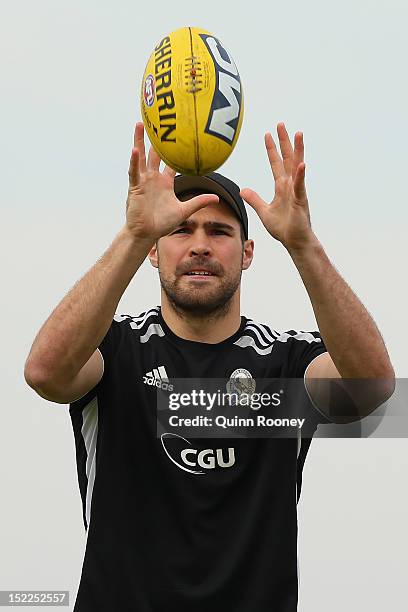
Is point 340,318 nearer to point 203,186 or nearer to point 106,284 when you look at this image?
point 106,284

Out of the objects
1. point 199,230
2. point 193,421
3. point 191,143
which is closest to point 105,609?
point 193,421

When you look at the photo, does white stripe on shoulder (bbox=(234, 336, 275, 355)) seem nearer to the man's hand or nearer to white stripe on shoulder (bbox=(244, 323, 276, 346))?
white stripe on shoulder (bbox=(244, 323, 276, 346))

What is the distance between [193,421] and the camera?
5105 millimetres

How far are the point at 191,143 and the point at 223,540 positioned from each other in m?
2.04

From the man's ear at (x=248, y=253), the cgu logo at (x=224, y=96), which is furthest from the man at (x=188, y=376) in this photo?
the cgu logo at (x=224, y=96)

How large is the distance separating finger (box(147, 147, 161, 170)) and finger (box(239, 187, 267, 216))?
0.46m

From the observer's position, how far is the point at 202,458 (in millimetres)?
4918

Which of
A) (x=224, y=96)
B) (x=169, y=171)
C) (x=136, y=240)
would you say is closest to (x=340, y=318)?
(x=136, y=240)

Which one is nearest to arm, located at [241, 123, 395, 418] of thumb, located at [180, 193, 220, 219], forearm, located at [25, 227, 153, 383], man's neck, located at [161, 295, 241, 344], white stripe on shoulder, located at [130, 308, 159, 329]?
thumb, located at [180, 193, 220, 219]

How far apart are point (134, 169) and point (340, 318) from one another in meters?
1.21

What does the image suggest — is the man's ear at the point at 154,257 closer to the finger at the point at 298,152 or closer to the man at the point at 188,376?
the man at the point at 188,376

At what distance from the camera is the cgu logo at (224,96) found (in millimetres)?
4523

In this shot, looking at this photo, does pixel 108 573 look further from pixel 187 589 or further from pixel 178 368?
pixel 178 368

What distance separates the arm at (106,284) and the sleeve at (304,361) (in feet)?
3.81
